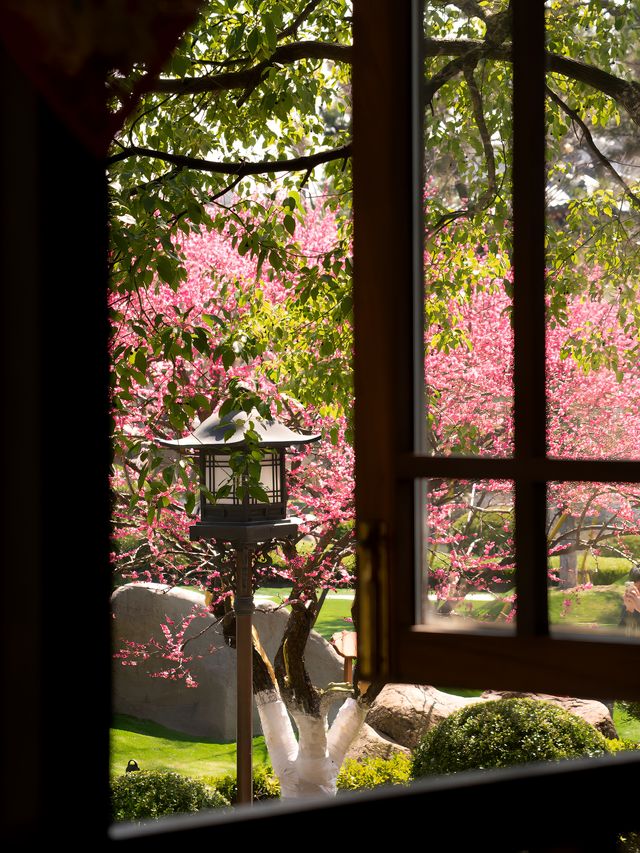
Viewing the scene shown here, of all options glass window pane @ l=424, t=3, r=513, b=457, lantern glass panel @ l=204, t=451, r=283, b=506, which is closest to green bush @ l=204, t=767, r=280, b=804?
lantern glass panel @ l=204, t=451, r=283, b=506

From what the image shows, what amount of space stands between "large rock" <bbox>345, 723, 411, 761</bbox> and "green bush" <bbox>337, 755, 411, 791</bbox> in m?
0.19

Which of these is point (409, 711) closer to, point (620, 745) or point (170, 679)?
point (620, 745)

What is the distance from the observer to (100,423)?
2.65 ft

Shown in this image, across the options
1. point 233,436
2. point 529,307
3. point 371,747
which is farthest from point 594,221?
point 371,747

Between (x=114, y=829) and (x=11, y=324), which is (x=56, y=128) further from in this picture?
(x=114, y=829)

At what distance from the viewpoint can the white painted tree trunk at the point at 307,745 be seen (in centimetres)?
588

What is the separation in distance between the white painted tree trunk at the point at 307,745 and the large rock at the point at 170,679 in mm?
1270

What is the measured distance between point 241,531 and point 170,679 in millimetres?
2920

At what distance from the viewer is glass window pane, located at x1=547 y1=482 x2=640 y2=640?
1268mm

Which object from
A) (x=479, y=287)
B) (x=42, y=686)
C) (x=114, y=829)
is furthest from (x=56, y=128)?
(x=479, y=287)

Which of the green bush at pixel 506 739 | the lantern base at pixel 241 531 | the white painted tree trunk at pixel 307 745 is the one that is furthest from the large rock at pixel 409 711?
the lantern base at pixel 241 531

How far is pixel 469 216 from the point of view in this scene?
1.48 meters

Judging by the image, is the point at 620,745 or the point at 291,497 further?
the point at 291,497

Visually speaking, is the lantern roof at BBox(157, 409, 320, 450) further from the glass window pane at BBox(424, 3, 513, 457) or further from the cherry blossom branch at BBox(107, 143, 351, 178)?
the glass window pane at BBox(424, 3, 513, 457)
